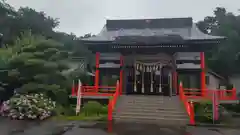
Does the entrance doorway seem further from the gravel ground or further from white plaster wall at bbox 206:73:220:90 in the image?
white plaster wall at bbox 206:73:220:90

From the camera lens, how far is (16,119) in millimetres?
12070

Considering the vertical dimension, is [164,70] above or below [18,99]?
above

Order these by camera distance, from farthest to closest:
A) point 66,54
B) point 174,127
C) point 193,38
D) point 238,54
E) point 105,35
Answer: point 238,54 → point 105,35 → point 193,38 → point 66,54 → point 174,127

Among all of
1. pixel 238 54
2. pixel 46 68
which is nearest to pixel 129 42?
pixel 46 68

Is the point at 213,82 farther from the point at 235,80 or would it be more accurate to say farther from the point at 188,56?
the point at 188,56

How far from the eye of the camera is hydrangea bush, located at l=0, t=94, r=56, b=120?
12.1 metres

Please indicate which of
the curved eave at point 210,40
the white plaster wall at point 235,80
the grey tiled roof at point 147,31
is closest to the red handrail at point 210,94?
the curved eave at point 210,40

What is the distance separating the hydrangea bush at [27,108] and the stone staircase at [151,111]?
395 centimetres

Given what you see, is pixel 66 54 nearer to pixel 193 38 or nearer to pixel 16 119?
pixel 16 119

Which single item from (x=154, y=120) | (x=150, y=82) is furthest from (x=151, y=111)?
(x=150, y=82)

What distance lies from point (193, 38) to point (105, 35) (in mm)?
7560

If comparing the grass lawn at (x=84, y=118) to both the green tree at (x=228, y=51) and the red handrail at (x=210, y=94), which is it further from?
the green tree at (x=228, y=51)

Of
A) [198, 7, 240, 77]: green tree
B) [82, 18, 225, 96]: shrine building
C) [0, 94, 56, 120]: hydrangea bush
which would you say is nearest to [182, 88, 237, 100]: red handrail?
Answer: [82, 18, 225, 96]: shrine building

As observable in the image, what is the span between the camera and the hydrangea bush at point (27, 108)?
1212 cm
